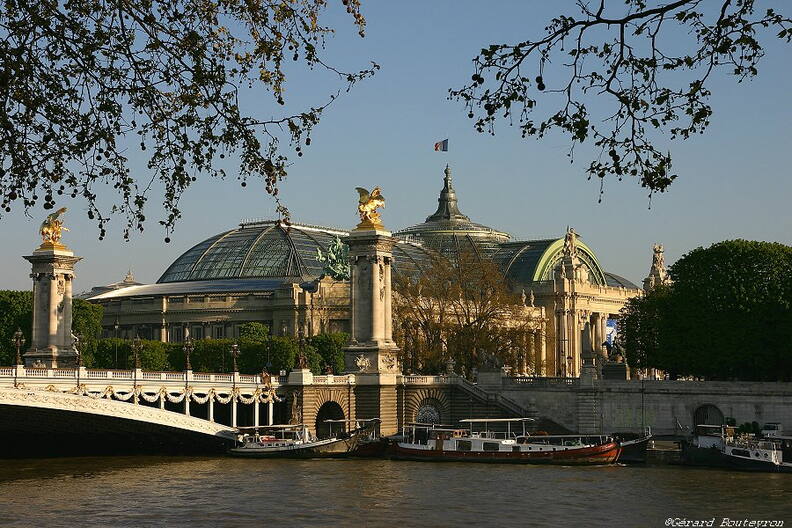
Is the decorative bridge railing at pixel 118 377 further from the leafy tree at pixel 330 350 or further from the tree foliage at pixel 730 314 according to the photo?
the leafy tree at pixel 330 350

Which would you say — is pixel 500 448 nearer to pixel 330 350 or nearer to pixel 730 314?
pixel 730 314

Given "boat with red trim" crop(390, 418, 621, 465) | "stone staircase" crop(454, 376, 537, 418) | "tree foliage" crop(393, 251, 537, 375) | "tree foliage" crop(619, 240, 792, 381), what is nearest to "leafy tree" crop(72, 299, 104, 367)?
"tree foliage" crop(393, 251, 537, 375)

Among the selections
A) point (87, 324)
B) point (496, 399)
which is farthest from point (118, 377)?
point (87, 324)

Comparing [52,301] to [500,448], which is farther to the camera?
[52,301]

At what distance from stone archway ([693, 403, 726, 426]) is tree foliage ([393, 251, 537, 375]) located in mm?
19413

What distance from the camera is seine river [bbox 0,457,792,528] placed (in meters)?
47.2

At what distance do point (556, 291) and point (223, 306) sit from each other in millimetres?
40140

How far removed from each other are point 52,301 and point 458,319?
29.6 metres

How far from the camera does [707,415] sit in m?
79.5

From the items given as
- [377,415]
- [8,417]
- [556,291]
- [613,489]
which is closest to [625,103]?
[613,489]

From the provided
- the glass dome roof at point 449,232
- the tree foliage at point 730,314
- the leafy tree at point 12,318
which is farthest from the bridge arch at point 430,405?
the glass dome roof at point 449,232

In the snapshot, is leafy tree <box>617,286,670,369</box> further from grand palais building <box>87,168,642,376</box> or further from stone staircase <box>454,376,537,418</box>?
grand palais building <box>87,168,642,376</box>

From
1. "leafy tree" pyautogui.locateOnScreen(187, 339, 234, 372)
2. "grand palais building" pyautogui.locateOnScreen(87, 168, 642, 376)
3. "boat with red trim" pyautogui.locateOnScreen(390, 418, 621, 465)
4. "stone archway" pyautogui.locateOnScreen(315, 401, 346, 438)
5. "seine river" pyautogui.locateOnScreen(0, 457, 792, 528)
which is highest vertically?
"grand palais building" pyautogui.locateOnScreen(87, 168, 642, 376)

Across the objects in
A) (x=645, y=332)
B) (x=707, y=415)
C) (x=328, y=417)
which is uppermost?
(x=645, y=332)
